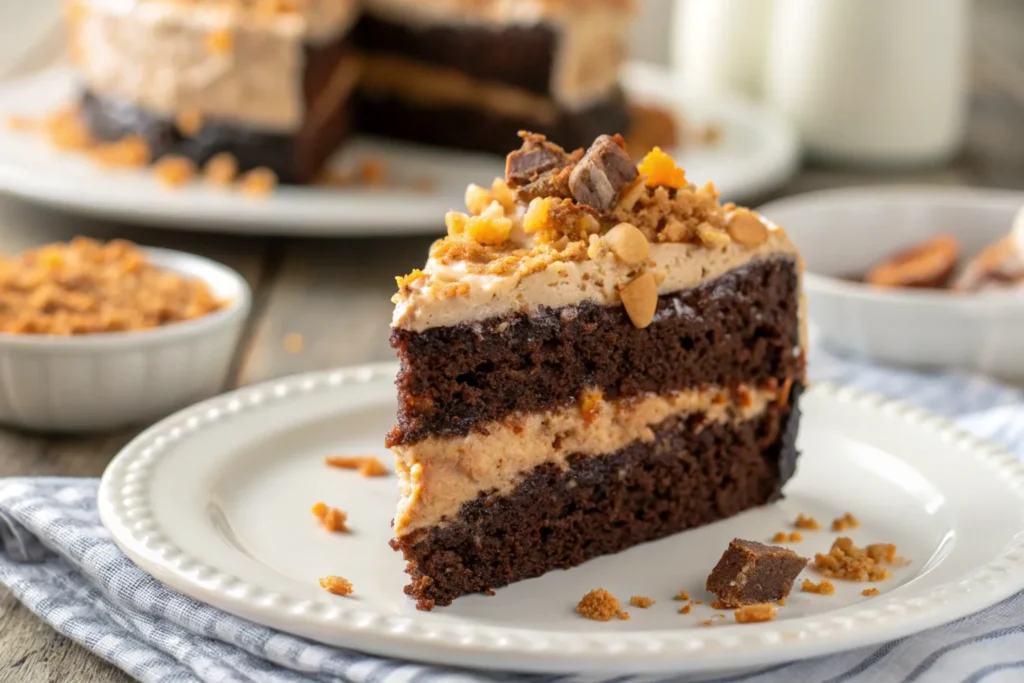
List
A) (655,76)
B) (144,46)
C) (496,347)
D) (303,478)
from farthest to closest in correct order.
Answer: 1. (655,76)
2. (144,46)
3. (303,478)
4. (496,347)

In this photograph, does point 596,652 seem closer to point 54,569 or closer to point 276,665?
point 276,665

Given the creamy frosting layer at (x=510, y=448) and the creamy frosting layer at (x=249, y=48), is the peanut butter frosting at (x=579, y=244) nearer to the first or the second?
the creamy frosting layer at (x=510, y=448)

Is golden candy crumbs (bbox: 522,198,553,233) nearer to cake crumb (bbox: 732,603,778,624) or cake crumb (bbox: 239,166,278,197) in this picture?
cake crumb (bbox: 732,603,778,624)

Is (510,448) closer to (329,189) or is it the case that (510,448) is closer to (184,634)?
(184,634)

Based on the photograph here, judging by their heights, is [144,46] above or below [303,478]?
above

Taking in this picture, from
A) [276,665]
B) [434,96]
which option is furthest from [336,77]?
[276,665]

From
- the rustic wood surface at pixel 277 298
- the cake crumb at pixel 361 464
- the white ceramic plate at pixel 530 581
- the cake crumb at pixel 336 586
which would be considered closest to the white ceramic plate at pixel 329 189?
the rustic wood surface at pixel 277 298

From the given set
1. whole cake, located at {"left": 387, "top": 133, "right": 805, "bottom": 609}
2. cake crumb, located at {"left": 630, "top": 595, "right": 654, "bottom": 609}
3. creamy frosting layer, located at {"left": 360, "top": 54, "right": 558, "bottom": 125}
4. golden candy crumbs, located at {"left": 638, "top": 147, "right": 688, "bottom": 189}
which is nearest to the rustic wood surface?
whole cake, located at {"left": 387, "top": 133, "right": 805, "bottom": 609}

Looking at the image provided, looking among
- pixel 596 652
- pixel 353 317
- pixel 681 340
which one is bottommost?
pixel 353 317
